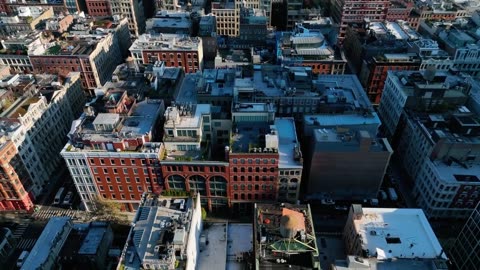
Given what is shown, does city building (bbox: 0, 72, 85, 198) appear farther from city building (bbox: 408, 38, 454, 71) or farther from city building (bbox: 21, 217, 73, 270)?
city building (bbox: 408, 38, 454, 71)

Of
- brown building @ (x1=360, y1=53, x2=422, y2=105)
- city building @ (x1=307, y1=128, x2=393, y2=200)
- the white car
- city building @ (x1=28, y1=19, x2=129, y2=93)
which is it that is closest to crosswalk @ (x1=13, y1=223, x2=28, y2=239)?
city building @ (x1=28, y1=19, x2=129, y2=93)

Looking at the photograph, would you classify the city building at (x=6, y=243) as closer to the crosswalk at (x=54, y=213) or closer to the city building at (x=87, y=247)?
the crosswalk at (x=54, y=213)

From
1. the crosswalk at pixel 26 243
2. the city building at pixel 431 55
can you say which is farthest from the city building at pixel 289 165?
the city building at pixel 431 55

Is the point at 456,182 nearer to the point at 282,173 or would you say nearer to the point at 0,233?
the point at 282,173

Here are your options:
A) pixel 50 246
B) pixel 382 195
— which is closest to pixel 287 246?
pixel 382 195

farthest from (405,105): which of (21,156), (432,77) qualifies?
(21,156)

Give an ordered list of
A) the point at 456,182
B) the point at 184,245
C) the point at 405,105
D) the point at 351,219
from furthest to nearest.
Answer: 1. the point at 405,105
2. the point at 456,182
3. the point at 351,219
4. the point at 184,245
